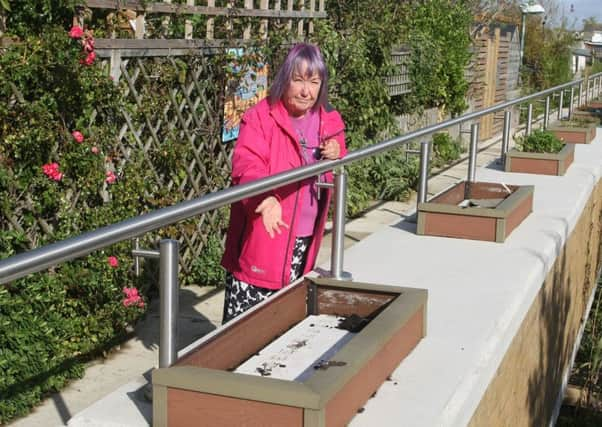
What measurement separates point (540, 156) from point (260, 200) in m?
4.04

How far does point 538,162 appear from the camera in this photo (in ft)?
22.6

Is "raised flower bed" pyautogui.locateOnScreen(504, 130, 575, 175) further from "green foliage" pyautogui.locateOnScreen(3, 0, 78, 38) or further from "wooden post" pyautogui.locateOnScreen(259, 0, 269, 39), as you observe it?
"green foliage" pyautogui.locateOnScreen(3, 0, 78, 38)

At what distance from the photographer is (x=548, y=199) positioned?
19.0 feet

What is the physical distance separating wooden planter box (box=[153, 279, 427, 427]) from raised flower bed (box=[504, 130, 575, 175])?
159 inches

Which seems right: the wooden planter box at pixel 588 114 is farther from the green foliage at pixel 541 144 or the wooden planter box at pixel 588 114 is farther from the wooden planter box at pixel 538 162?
the wooden planter box at pixel 538 162

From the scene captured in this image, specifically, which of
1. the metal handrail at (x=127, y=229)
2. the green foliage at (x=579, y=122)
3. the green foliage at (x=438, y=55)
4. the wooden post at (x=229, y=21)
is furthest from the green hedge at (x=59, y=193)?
the green foliage at (x=438, y=55)

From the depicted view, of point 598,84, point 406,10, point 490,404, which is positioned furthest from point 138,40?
point 598,84

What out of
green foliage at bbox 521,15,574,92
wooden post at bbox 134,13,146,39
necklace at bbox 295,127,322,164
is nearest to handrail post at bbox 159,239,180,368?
necklace at bbox 295,127,322,164

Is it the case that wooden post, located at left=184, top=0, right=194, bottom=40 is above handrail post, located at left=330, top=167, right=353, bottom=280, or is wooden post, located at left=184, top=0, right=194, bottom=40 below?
above

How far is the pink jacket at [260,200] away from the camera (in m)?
3.25

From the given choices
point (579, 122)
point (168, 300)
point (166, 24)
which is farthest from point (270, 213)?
point (579, 122)

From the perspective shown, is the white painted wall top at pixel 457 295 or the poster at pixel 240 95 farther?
the poster at pixel 240 95

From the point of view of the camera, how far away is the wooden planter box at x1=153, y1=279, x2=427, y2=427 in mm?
2082

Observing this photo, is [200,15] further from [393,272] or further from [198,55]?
[393,272]
